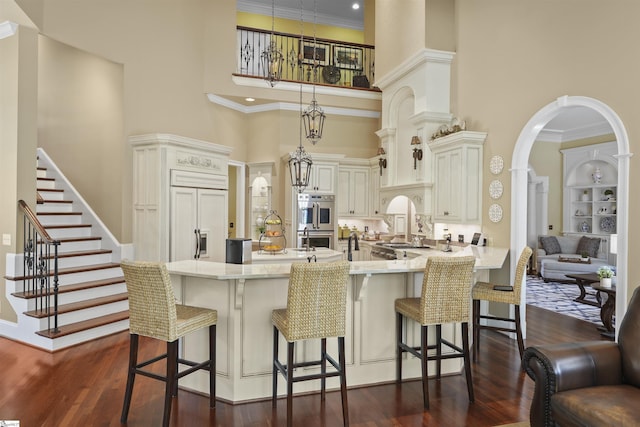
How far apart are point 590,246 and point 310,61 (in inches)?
302

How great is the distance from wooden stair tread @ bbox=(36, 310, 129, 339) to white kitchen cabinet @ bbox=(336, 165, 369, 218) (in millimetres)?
4589

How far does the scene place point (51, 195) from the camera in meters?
6.57

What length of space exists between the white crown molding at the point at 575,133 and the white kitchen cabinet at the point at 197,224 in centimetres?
815

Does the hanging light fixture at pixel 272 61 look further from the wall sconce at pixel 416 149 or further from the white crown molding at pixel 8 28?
the white crown molding at pixel 8 28

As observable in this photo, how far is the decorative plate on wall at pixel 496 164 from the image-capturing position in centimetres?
527

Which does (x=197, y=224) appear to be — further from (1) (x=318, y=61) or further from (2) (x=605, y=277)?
(2) (x=605, y=277)

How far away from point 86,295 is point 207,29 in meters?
5.00

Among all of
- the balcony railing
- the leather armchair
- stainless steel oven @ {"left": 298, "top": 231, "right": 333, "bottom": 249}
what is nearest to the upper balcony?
the balcony railing

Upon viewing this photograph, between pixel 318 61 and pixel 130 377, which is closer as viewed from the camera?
pixel 130 377

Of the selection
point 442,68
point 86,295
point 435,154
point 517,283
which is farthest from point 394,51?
point 86,295

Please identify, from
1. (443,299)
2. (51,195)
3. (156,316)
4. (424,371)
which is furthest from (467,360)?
(51,195)

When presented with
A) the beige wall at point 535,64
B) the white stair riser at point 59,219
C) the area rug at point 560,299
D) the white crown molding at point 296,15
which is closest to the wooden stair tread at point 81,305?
the white stair riser at point 59,219

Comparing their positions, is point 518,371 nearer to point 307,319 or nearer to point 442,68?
point 307,319

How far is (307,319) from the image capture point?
2.84 meters
